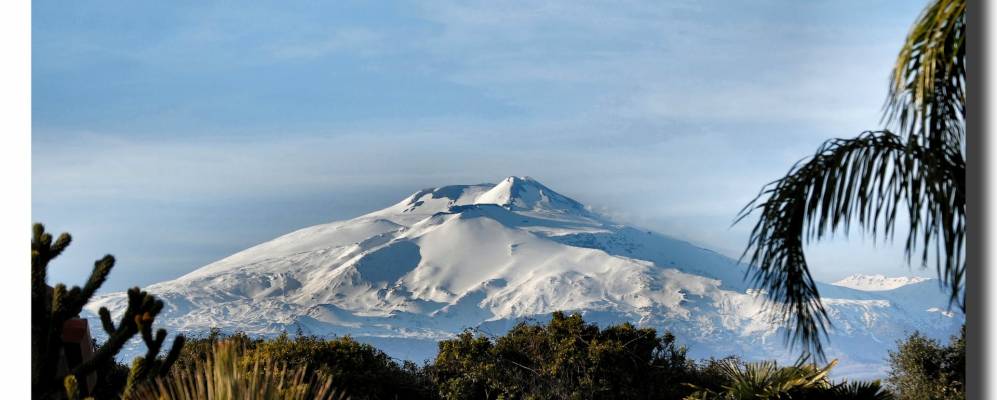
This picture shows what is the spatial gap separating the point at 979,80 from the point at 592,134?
4528cm

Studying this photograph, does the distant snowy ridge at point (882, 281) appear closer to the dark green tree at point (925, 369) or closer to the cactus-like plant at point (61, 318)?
the dark green tree at point (925, 369)

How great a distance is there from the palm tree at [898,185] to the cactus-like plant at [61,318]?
10.1 feet

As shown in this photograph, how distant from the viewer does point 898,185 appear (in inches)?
158

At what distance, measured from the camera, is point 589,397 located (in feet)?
49.6

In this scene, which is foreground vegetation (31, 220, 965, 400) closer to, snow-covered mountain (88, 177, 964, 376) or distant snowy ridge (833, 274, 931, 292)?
distant snowy ridge (833, 274, 931, 292)

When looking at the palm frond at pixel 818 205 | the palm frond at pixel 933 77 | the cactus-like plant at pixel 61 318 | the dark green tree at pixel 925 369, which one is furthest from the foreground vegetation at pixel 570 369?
the palm frond at pixel 933 77

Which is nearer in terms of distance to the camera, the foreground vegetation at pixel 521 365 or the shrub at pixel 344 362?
the shrub at pixel 344 362

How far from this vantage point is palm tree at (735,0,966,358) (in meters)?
3.74

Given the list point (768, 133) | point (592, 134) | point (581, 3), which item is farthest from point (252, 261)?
point (581, 3)

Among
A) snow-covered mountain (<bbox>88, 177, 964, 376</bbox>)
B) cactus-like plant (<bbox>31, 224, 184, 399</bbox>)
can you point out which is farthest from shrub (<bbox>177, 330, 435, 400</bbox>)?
snow-covered mountain (<bbox>88, 177, 964, 376</bbox>)

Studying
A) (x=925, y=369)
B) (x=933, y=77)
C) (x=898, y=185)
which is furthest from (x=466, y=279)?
(x=933, y=77)

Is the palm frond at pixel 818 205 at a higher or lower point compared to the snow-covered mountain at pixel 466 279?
higher

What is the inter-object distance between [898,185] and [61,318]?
14.0 feet

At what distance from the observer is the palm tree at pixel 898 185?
374 cm
